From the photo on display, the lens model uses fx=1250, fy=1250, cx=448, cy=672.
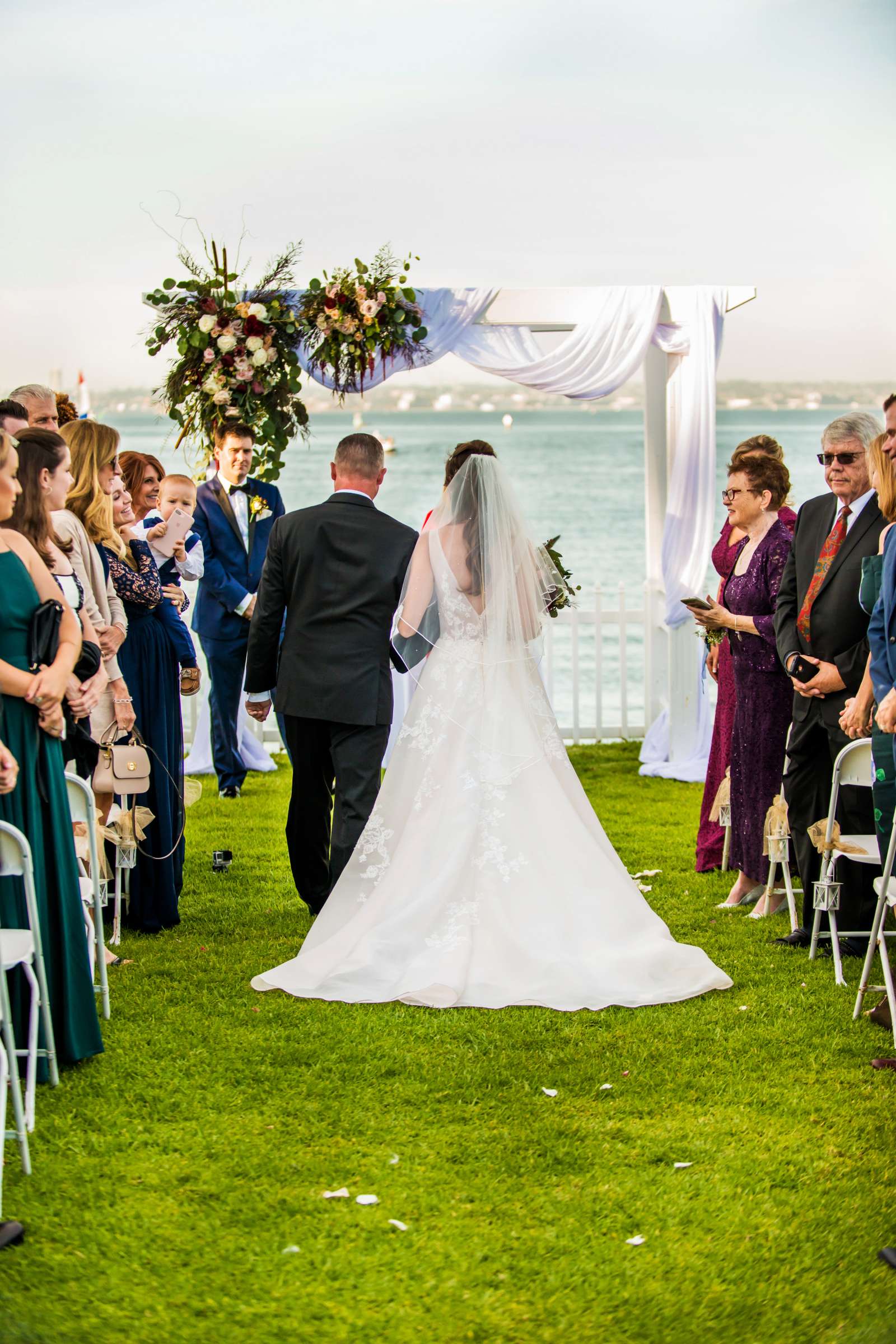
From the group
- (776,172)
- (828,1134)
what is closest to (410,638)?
(828,1134)

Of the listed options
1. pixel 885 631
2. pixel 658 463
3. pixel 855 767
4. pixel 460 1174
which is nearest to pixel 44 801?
pixel 460 1174

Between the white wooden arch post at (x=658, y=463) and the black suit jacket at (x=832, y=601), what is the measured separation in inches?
148

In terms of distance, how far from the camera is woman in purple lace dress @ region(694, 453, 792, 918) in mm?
5590

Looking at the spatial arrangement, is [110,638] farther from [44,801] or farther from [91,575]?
[44,801]

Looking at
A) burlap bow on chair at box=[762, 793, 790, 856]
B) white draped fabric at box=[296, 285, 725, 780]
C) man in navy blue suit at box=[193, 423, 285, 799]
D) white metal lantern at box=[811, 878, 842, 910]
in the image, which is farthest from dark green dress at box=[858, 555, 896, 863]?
white draped fabric at box=[296, 285, 725, 780]

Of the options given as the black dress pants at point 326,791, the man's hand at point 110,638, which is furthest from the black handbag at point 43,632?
the black dress pants at point 326,791

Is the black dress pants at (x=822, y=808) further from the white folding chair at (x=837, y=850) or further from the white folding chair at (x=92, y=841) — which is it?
the white folding chair at (x=92, y=841)

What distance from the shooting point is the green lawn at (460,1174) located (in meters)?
2.59

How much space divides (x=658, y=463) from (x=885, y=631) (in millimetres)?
5777

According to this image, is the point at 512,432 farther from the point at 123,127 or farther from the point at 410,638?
the point at 410,638

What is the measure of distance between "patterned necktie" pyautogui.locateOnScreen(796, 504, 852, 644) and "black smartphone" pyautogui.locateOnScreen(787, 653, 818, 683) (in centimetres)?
9

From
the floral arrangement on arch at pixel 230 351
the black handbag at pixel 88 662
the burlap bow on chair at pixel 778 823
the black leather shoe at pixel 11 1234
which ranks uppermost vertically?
the floral arrangement on arch at pixel 230 351

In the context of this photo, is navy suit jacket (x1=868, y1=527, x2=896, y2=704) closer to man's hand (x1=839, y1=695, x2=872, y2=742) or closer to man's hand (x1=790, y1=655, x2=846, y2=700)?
man's hand (x1=839, y1=695, x2=872, y2=742)

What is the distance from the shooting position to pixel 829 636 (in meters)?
4.97
